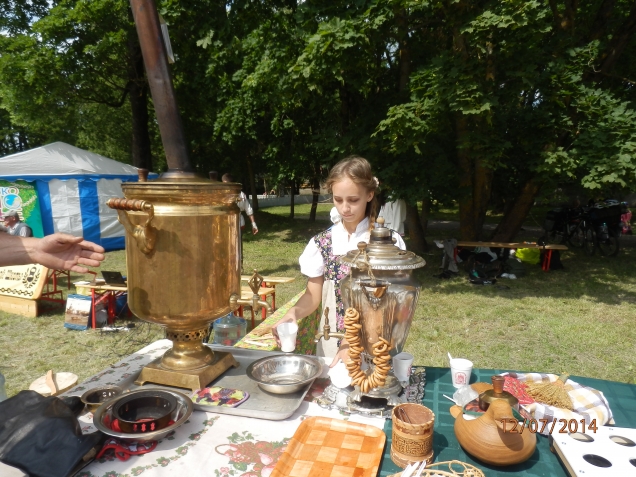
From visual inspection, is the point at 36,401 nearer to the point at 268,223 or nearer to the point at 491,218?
the point at 268,223

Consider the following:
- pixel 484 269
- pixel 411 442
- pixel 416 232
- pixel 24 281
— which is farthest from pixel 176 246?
pixel 416 232

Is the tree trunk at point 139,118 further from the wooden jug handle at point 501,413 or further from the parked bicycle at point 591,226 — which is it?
the wooden jug handle at point 501,413

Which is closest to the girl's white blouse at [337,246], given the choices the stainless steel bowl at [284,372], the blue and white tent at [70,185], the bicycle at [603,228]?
the stainless steel bowl at [284,372]

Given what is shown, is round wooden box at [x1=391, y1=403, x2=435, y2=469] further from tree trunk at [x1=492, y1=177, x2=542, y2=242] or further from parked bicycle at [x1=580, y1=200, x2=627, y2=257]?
parked bicycle at [x1=580, y1=200, x2=627, y2=257]

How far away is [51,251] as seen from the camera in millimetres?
1555

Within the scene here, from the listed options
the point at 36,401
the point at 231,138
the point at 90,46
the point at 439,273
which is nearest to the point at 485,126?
the point at 439,273

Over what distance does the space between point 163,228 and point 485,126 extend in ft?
21.4

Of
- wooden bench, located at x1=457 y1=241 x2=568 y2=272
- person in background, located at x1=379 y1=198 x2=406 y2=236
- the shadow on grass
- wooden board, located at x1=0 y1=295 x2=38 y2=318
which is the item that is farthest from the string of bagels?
person in background, located at x1=379 y1=198 x2=406 y2=236

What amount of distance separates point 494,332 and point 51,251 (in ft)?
16.8

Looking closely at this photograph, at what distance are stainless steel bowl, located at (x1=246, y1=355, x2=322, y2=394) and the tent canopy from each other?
10.8 meters

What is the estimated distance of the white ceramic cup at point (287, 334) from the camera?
69.6 inches

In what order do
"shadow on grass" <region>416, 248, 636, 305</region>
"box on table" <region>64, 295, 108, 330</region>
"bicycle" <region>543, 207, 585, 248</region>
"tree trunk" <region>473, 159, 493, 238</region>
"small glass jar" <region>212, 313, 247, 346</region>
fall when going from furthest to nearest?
"bicycle" <region>543, 207, 585, 248</region> → "tree trunk" <region>473, 159, 493, 238</region> → "shadow on grass" <region>416, 248, 636, 305</region> → "box on table" <region>64, 295, 108, 330</region> → "small glass jar" <region>212, 313, 247, 346</region>

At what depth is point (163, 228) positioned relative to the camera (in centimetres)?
135

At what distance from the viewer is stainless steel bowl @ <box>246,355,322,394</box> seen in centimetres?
148
